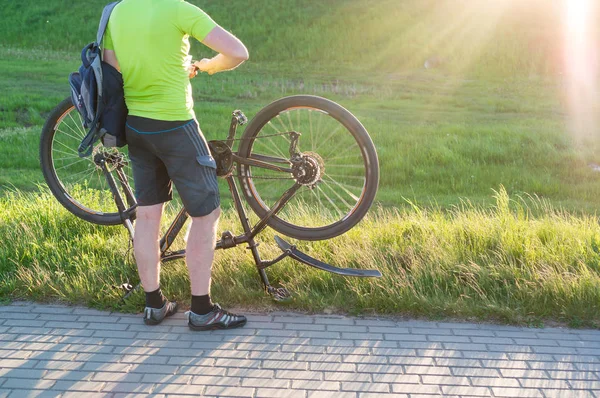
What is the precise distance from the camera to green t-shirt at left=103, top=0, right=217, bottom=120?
3.35m

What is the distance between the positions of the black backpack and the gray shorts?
0.27 feet

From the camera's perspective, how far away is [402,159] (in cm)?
1197

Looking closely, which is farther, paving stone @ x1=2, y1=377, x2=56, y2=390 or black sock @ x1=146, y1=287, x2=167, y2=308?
black sock @ x1=146, y1=287, x2=167, y2=308

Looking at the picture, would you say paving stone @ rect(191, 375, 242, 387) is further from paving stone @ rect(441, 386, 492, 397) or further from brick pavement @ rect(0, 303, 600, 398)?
paving stone @ rect(441, 386, 492, 397)

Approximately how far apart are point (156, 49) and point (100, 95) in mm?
411

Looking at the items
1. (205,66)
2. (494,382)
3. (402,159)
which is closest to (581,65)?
(402,159)

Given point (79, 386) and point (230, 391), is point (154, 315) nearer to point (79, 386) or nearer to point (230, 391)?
point (79, 386)

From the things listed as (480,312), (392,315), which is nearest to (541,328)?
(480,312)

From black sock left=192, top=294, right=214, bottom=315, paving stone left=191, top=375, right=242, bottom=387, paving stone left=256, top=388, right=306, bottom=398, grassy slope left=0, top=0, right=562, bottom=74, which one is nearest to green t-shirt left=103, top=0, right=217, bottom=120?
black sock left=192, top=294, right=214, bottom=315

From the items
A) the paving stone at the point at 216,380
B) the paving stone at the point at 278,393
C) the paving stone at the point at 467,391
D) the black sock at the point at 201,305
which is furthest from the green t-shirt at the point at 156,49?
the paving stone at the point at 467,391

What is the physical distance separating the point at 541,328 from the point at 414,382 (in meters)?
1.01

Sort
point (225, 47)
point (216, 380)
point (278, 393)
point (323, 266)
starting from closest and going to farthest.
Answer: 1. point (278, 393)
2. point (216, 380)
3. point (225, 47)
4. point (323, 266)

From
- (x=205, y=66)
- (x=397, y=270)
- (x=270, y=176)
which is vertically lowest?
(x=397, y=270)

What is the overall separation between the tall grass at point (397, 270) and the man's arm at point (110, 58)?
1.38 m
